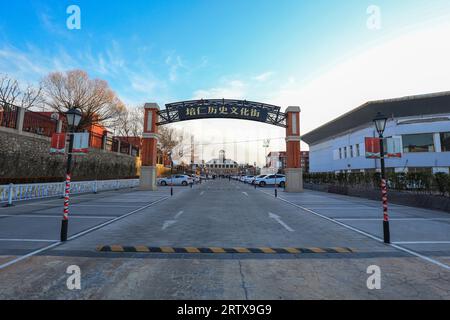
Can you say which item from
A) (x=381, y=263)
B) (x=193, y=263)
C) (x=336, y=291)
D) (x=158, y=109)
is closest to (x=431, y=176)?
(x=381, y=263)

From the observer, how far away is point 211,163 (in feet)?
533

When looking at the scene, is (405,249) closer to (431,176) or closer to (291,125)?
(431,176)

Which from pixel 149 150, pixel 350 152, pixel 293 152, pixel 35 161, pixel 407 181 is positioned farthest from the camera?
pixel 350 152

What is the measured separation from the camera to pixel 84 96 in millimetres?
29391

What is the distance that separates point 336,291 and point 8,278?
5.63 m

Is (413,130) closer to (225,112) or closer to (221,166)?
(225,112)

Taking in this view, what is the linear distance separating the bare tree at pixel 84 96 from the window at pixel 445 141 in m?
48.3

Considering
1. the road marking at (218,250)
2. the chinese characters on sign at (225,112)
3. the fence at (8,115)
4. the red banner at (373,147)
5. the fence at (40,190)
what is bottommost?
the road marking at (218,250)

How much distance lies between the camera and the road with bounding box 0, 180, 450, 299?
3291mm

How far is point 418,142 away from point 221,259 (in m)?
37.8

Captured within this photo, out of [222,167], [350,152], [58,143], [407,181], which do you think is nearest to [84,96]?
[58,143]

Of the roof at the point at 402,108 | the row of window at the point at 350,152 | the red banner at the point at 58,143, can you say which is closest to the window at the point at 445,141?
the roof at the point at 402,108

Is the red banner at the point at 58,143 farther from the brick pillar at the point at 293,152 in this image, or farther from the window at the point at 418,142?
the window at the point at 418,142

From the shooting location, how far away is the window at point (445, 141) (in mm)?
27953
